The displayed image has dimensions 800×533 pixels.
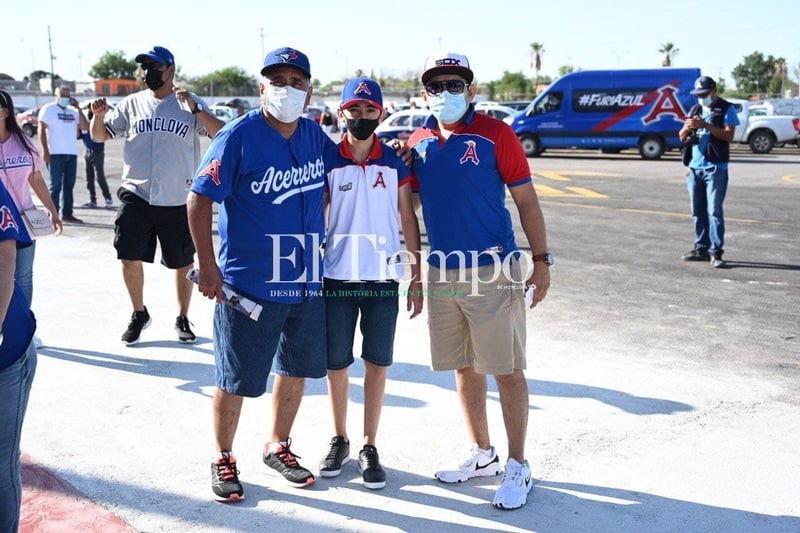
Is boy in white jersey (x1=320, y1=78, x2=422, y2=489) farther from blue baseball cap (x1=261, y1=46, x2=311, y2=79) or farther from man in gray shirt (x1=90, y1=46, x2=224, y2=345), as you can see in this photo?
man in gray shirt (x1=90, y1=46, x2=224, y2=345)

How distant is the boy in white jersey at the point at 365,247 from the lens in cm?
406

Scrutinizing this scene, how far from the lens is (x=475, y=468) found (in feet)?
13.6

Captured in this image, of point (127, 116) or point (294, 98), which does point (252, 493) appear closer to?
point (294, 98)

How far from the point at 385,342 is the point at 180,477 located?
3.96 feet

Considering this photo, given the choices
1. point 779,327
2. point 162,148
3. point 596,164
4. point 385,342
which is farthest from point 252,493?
point 596,164

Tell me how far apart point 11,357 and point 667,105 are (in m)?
25.1

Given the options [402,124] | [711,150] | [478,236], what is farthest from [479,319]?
[402,124]

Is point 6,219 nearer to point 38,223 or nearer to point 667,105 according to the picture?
point 38,223

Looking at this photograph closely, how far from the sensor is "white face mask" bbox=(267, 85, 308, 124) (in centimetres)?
387

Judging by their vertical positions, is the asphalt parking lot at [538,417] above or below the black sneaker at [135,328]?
below

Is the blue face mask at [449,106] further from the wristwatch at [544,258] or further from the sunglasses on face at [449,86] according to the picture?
the wristwatch at [544,258]

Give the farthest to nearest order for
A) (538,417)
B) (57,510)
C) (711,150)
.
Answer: (711,150) → (538,417) → (57,510)

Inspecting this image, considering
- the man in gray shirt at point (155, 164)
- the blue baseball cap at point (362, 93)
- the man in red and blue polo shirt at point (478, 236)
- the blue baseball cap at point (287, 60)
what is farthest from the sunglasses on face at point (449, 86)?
the man in gray shirt at point (155, 164)

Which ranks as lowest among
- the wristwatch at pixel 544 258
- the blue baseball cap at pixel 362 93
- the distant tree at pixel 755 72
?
the wristwatch at pixel 544 258
